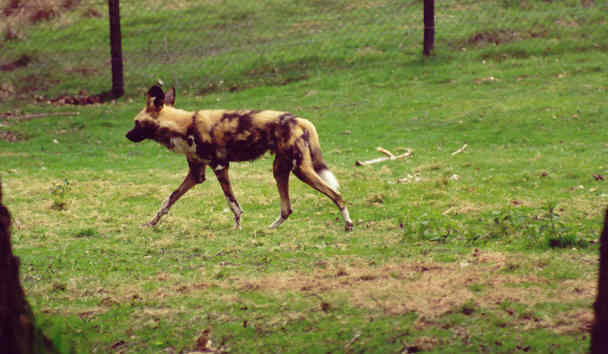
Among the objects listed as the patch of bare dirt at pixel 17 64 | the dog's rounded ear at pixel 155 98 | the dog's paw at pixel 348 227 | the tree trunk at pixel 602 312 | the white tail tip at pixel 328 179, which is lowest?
the patch of bare dirt at pixel 17 64

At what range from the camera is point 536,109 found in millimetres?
13516

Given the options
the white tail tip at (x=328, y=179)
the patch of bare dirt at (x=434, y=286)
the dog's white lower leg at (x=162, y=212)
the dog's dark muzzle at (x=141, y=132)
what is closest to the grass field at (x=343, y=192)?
the patch of bare dirt at (x=434, y=286)

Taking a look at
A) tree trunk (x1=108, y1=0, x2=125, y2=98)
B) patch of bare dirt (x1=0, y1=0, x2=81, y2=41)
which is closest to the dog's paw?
tree trunk (x1=108, y1=0, x2=125, y2=98)

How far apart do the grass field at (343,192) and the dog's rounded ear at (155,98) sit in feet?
4.36

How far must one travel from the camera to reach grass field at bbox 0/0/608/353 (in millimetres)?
4988

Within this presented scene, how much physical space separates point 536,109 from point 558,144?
2.00 meters

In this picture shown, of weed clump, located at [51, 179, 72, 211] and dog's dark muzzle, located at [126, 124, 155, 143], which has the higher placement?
dog's dark muzzle, located at [126, 124, 155, 143]

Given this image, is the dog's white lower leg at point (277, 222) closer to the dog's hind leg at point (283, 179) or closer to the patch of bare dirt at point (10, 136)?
the dog's hind leg at point (283, 179)

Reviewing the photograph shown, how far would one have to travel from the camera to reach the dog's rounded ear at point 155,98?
7910 mm

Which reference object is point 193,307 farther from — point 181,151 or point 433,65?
point 433,65

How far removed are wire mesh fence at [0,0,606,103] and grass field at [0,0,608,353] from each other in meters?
0.09

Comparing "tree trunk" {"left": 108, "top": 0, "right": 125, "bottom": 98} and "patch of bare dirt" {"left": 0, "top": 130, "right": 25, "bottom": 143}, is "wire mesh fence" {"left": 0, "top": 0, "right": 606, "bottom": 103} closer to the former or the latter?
"tree trunk" {"left": 108, "top": 0, "right": 125, "bottom": 98}

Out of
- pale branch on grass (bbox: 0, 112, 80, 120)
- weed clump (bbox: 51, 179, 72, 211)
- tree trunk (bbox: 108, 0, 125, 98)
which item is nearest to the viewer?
weed clump (bbox: 51, 179, 72, 211)

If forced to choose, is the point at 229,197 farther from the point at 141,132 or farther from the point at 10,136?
the point at 10,136
